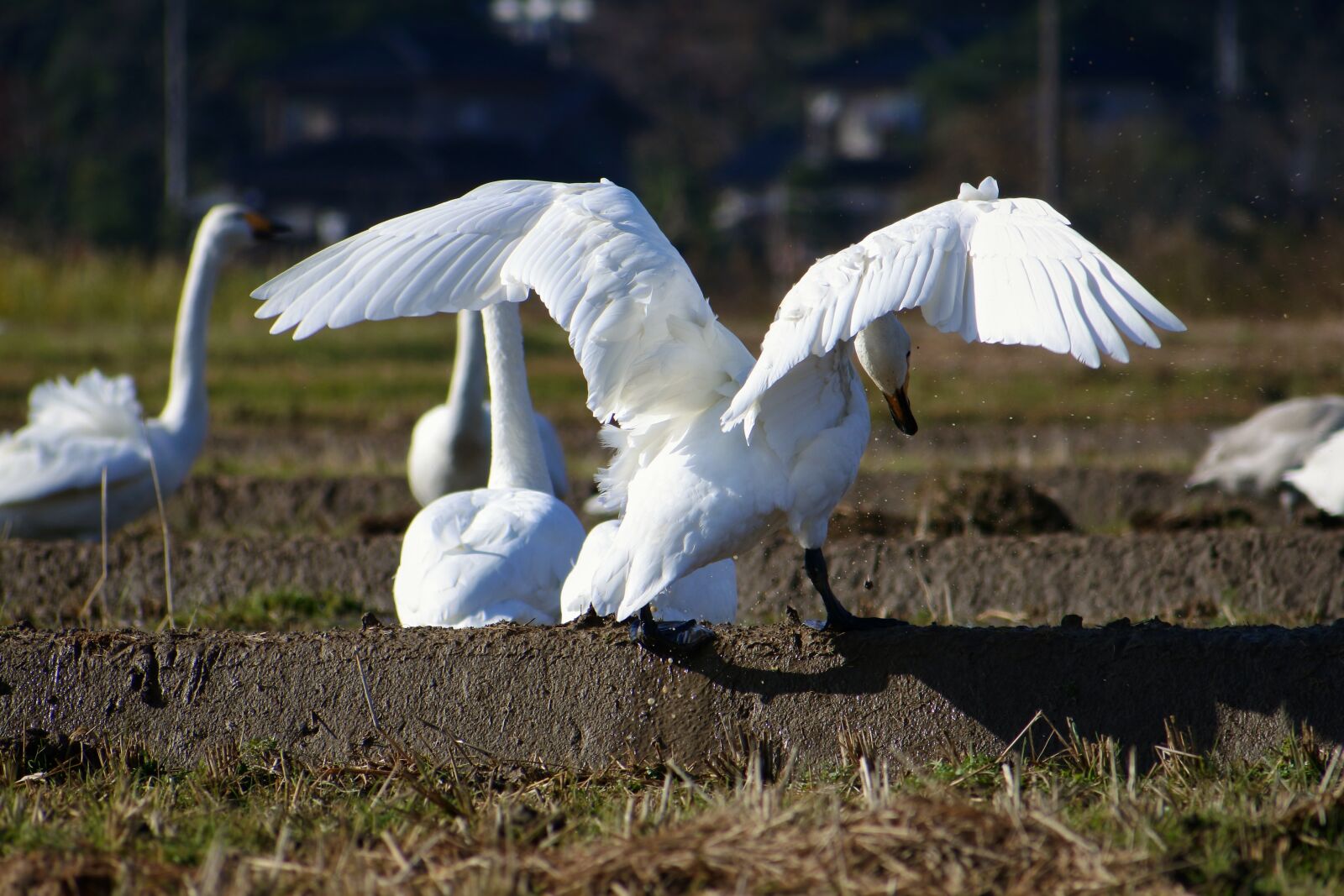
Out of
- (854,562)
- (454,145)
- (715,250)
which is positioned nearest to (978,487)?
(854,562)

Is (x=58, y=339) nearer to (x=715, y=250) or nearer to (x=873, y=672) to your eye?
(x=715, y=250)

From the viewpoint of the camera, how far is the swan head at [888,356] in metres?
4.75

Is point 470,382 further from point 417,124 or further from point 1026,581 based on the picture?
point 417,124

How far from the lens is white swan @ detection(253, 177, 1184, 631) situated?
399cm

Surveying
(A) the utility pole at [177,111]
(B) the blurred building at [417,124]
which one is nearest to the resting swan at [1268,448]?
(A) the utility pole at [177,111]

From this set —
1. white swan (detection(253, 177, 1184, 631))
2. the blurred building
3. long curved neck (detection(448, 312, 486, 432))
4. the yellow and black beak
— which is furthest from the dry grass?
the blurred building

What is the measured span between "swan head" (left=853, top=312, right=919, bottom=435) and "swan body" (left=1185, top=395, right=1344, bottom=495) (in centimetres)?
445

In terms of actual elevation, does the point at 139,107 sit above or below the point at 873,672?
above

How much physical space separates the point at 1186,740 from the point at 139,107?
46.3m

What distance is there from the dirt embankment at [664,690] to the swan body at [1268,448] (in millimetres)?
4739

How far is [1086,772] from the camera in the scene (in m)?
4.09

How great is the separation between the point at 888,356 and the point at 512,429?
207 centimetres

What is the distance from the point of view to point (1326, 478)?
26.7ft

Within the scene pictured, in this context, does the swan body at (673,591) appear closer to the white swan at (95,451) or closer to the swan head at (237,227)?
the white swan at (95,451)
